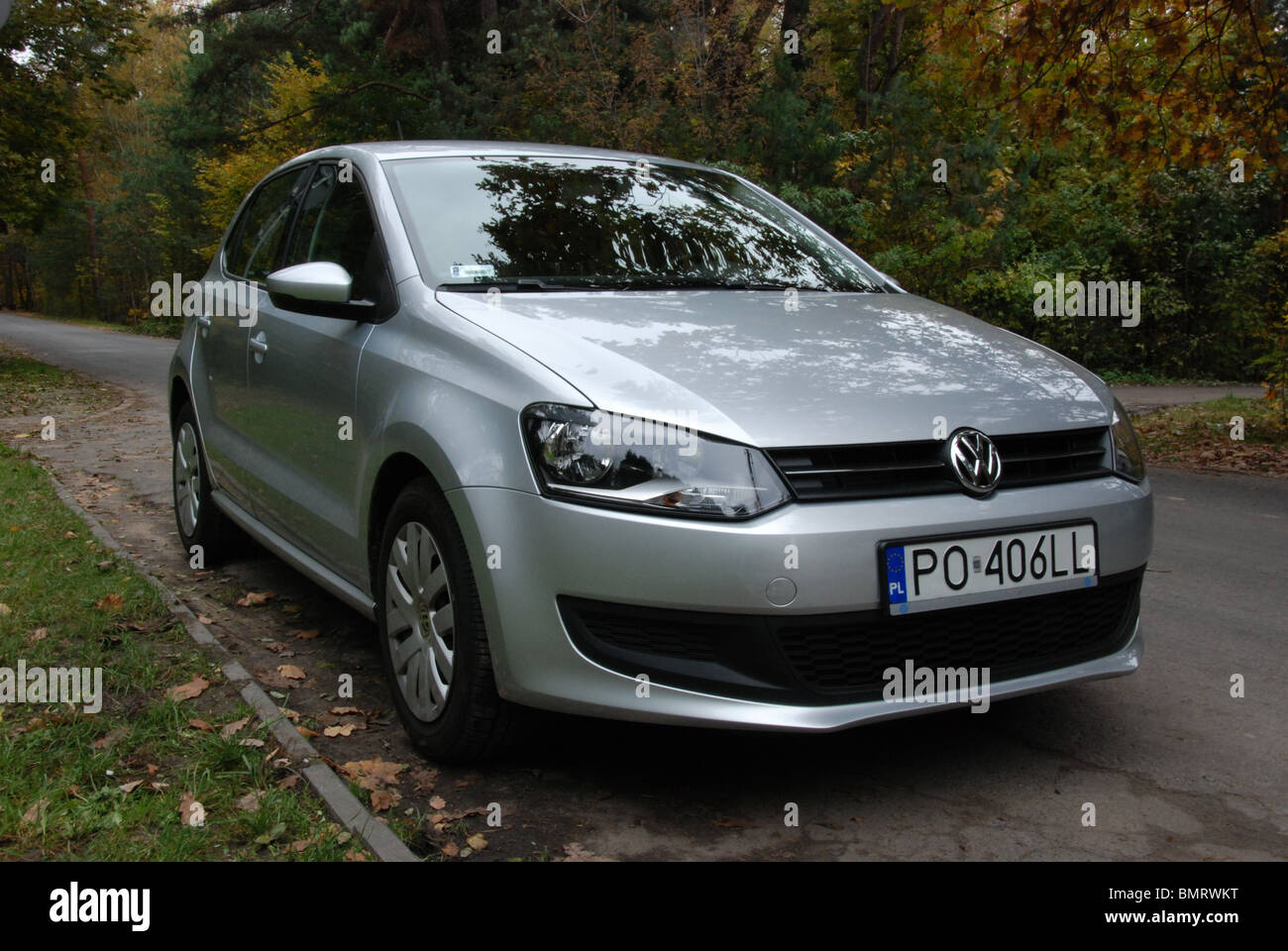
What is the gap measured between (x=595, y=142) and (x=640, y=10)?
610 centimetres

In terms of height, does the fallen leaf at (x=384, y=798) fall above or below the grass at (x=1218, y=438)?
below

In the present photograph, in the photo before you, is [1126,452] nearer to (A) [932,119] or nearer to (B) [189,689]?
(B) [189,689]

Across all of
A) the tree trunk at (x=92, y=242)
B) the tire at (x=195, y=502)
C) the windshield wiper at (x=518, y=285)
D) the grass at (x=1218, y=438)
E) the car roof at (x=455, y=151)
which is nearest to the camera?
the windshield wiper at (x=518, y=285)

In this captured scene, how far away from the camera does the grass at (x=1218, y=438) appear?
30.7 feet

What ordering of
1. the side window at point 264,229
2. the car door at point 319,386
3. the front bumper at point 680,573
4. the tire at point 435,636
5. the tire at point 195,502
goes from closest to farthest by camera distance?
the front bumper at point 680,573
the tire at point 435,636
the car door at point 319,386
the side window at point 264,229
the tire at point 195,502

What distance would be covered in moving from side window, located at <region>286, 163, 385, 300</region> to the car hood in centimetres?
50

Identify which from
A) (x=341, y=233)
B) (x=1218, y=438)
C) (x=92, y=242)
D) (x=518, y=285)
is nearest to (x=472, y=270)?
(x=518, y=285)

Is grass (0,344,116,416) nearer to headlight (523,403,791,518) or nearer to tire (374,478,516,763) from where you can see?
tire (374,478,516,763)

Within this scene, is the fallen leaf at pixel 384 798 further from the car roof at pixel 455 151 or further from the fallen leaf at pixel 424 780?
the car roof at pixel 455 151

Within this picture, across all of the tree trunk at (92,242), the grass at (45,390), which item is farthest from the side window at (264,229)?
the tree trunk at (92,242)

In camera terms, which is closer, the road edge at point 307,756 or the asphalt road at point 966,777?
the road edge at point 307,756

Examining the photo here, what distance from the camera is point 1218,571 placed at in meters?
5.64

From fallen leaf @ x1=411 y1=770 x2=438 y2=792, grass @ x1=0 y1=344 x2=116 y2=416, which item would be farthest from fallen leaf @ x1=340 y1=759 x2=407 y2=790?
grass @ x1=0 y1=344 x2=116 y2=416

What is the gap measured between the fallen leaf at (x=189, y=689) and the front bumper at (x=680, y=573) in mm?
1398
